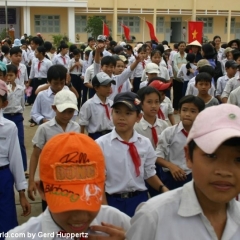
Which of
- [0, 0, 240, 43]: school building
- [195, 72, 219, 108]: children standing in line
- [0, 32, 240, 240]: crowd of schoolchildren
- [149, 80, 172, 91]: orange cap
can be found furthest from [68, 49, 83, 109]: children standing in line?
[0, 0, 240, 43]: school building

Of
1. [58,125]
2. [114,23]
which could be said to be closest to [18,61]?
[58,125]

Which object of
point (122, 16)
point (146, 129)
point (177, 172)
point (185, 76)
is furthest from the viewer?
point (122, 16)

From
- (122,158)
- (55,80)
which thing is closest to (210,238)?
(122,158)

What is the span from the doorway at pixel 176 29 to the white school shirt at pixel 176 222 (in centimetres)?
3661

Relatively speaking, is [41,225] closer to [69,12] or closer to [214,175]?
[214,175]

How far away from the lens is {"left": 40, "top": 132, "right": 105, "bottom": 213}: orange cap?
1.50 metres

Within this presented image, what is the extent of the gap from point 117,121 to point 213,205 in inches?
66.6

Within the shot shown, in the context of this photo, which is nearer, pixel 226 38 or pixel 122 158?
pixel 122 158

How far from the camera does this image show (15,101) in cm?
539

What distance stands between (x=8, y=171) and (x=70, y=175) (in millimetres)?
1733

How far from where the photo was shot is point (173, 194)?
5.06 ft

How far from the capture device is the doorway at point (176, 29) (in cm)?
3709

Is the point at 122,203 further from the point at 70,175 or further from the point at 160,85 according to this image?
the point at 160,85

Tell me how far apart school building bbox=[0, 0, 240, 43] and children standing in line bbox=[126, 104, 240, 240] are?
32.1 meters
